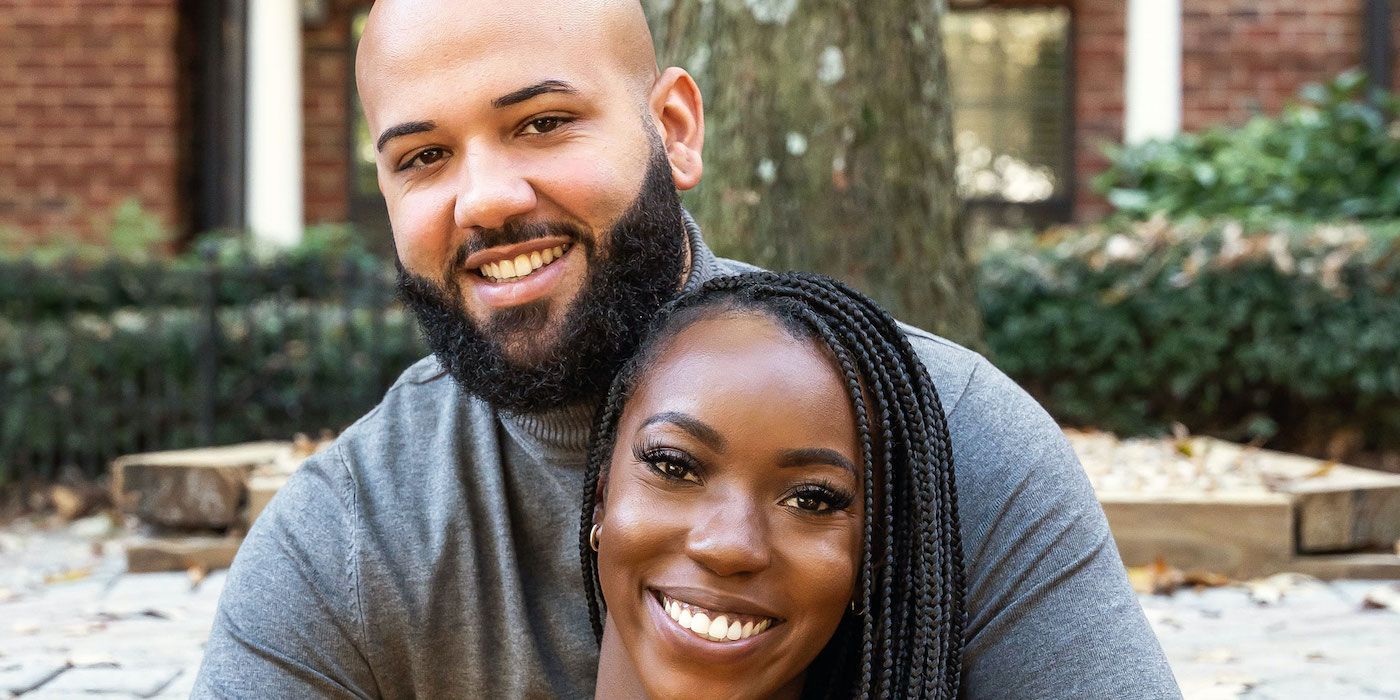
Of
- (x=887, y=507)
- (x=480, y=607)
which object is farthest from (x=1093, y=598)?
(x=480, y=607)

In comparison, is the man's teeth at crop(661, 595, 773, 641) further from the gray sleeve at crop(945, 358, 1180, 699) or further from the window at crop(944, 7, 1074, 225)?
the window at crop(944, 7, 1074, 225)

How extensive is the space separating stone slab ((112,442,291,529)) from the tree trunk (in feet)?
6.47

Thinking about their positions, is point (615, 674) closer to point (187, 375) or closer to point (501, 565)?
point (501, 565)

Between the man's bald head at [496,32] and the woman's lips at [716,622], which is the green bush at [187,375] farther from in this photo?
the woman's lips at [716,622]

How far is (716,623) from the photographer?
5.75 feet

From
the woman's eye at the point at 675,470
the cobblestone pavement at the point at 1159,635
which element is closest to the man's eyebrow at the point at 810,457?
the woman's eye at the point at 675,470

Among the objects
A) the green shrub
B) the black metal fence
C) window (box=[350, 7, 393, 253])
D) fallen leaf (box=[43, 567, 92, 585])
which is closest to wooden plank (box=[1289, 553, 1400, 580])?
the black metal fence

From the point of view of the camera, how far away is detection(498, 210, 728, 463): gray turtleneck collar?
7.26ft

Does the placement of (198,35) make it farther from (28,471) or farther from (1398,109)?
(1398,109)

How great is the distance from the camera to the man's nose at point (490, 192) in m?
2.07

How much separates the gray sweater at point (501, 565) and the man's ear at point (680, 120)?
0.18m

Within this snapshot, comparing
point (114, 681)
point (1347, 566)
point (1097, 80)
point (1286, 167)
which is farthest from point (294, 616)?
point (1097, 80)

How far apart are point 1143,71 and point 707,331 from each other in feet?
25.2

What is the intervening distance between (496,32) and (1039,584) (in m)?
1.16
